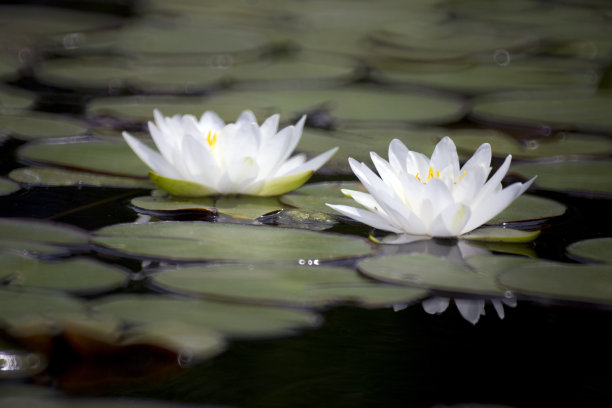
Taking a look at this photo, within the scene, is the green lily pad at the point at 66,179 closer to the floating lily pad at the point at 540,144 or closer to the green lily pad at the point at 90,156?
the green lily pad at the point at 90,156

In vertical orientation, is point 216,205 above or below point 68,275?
above

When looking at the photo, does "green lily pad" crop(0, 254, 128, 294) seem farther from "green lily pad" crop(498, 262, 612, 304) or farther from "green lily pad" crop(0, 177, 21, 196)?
"green lily pad" crop(498, 262, 612, 304)

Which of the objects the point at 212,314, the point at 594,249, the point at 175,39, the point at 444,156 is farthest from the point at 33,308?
the point at 175,39

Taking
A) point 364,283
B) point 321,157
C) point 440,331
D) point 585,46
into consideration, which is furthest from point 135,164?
point 585,46

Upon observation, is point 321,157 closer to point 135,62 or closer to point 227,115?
point 227,115

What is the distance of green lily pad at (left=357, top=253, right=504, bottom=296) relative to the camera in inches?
53.2

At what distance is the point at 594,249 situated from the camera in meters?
1.54

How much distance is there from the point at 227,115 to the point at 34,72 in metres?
0.89

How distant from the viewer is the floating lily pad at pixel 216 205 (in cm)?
172

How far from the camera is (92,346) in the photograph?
1.10 m

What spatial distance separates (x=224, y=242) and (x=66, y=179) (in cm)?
58

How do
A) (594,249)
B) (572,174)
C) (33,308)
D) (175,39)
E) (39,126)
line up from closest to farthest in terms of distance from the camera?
(33,308), (594,249), (572,174), (39,126), (175,39)

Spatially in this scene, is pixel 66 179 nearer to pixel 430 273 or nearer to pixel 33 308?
pixel 33 308

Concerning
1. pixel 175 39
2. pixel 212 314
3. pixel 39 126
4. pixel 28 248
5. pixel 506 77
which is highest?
pixel 175 39
